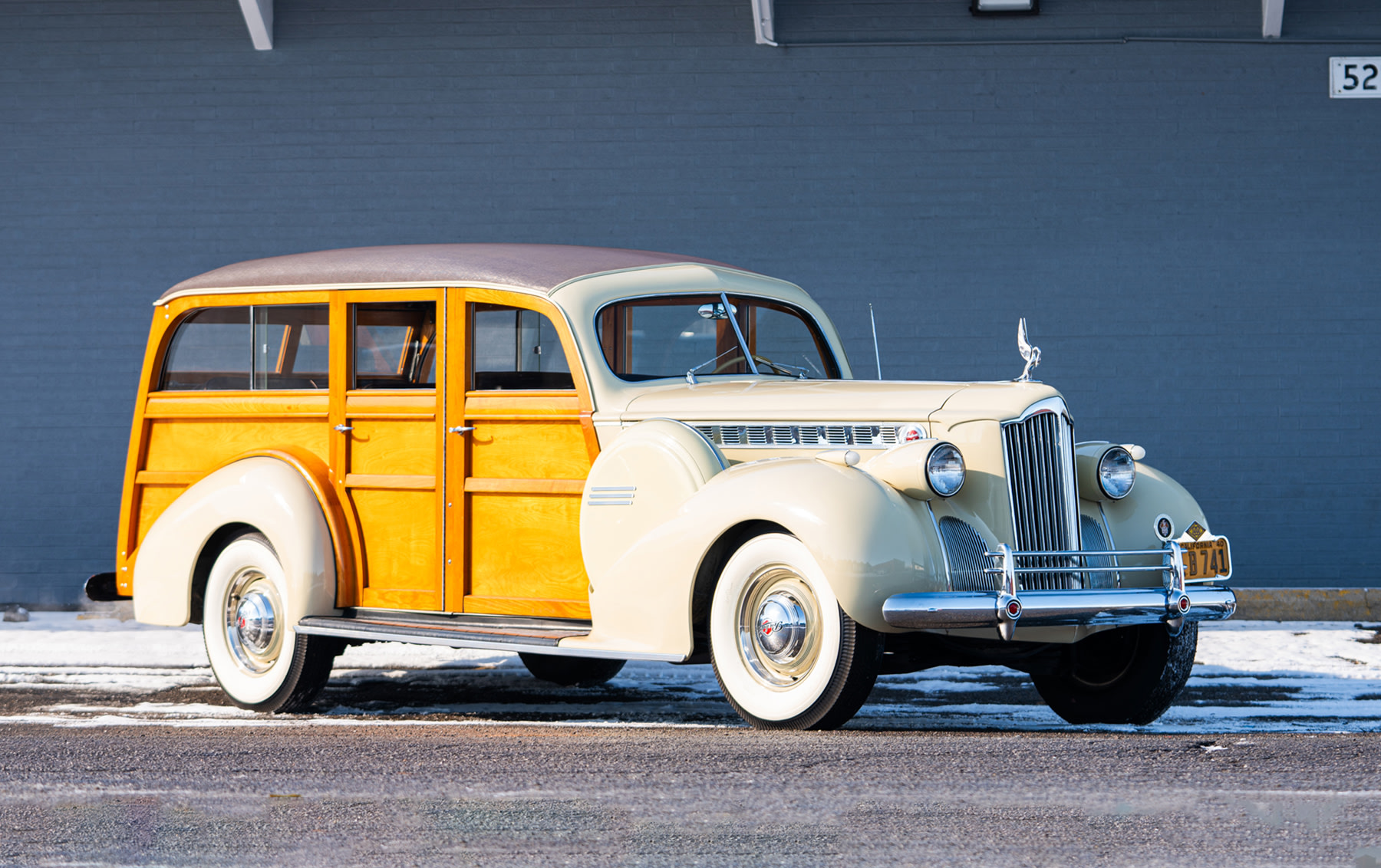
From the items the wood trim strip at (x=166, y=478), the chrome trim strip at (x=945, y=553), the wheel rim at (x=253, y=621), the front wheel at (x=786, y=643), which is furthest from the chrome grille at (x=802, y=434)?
the wood trim strip at (x=166, y=478)

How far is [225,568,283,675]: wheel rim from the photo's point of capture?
23.3 feet

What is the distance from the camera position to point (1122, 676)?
6.30 meters

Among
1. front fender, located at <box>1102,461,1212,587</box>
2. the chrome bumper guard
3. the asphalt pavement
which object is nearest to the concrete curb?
the asphalt pavement

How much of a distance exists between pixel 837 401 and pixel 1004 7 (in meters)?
6.82

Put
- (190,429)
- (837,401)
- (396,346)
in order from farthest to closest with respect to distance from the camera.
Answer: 1. (190,429)
2. (396,346)
3. (837,401)

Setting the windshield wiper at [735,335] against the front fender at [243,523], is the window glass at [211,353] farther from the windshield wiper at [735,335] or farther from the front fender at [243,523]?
the windshield wiper at [735,335]

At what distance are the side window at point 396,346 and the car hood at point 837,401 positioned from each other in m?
1.13

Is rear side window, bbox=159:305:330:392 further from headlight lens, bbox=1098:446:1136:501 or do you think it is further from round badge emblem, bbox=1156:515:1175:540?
round badge emblem, bbox=1156:515:1175:540

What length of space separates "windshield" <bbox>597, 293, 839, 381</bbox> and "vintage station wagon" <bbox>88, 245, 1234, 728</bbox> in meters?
0.01

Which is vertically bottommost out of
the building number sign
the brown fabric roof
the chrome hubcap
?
the chrome hubcap

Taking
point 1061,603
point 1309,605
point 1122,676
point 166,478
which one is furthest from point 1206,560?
point 1309,605

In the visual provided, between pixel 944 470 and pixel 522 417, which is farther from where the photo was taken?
pixel 522 417

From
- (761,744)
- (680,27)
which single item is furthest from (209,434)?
(680,27)

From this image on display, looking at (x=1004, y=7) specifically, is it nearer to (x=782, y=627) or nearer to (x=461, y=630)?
(x=461, y=630)
